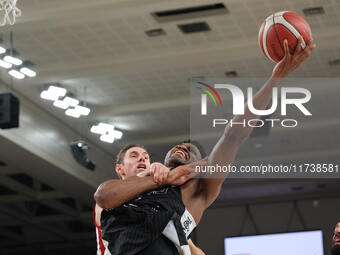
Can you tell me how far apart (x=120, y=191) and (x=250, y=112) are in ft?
2.12

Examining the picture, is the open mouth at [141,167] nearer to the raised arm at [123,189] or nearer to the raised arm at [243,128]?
the raised arm at [243,128]

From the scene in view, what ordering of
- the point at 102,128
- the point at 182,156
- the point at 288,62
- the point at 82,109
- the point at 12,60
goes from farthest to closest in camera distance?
the point at 102,128 < the point at 82,109 < the point at 12,60 < the point at 182,156 < the point at 288,62

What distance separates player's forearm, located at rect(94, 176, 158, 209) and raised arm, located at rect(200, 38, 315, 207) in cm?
33

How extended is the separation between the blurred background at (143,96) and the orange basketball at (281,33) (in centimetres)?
404

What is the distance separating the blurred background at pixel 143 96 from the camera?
8273 millimetres

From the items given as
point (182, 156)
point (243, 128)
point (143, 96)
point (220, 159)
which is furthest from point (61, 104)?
point (243, 128)

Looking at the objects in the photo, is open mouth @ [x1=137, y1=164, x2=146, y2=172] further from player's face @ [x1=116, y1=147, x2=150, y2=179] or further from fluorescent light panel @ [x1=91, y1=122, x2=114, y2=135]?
fluorescent light panel @ [x1=91, y1=122, x2=114, y2=135]

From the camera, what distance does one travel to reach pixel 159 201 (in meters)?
3.09

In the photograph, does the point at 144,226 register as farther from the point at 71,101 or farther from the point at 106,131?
the point at 106,131

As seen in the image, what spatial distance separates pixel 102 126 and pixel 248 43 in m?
3.20

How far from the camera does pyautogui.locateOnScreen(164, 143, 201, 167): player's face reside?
334 cm

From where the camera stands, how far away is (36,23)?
327 inches

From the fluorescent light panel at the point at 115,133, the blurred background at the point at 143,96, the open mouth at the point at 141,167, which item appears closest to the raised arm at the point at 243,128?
the open mouth at the point at 141,167

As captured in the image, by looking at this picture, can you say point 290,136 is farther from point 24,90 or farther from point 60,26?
point 60,26
